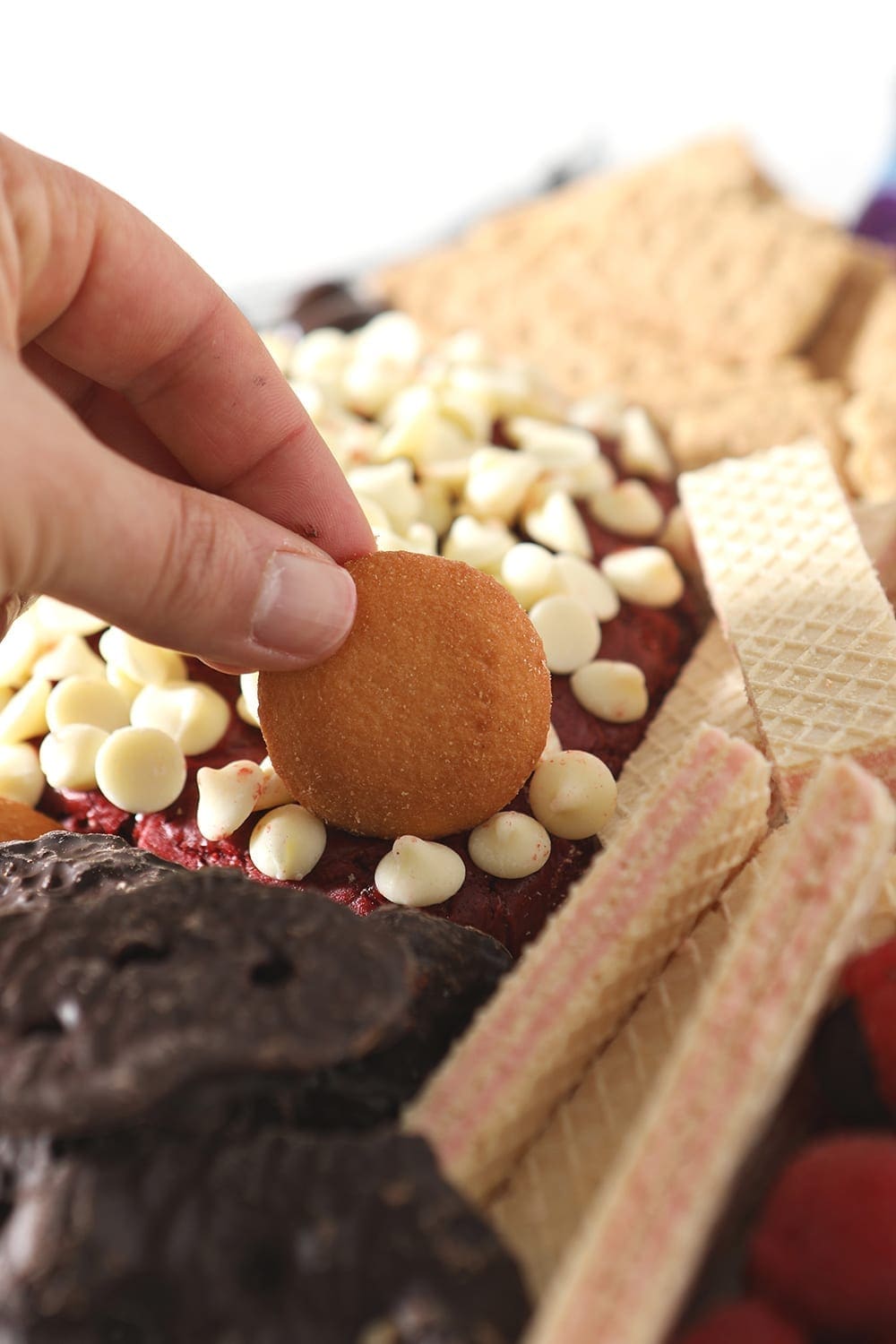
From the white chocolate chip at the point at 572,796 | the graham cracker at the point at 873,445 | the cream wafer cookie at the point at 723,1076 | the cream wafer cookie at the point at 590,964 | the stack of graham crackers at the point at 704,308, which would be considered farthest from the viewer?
the stack of graham crackers at the point at 704,308

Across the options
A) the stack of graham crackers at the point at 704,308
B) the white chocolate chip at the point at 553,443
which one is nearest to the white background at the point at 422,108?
the stack of graham crackers at the point at 704,308

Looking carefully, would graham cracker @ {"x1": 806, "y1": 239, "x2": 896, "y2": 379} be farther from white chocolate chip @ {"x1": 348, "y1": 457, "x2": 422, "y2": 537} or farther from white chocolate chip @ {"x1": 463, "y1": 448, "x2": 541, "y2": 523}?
white chocolate chip @ {"x1": 348, "y1": 457, "x2": 422, "y2": 537}

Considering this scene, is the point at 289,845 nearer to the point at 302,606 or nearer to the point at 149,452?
the point at 302,606

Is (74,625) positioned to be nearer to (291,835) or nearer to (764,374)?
(291,835)

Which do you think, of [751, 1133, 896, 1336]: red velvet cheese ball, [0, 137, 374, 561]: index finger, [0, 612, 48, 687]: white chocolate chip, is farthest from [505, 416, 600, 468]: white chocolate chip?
[751, 1133, 896, 1336]: red velvet cheese ball

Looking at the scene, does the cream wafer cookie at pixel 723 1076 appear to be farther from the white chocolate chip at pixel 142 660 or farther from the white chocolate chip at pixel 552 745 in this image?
the white chocolate chip at pixel 142 660

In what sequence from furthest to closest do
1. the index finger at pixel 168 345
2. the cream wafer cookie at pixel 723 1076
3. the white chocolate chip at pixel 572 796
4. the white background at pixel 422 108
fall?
the white background at pixel 422 108, the white chocolate chip at pixel 572 796, the index finger at pixel 168 345, the cream wafer cookie at pixel 723 1076

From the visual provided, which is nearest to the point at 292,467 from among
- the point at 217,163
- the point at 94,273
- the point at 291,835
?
the point at 94,273
